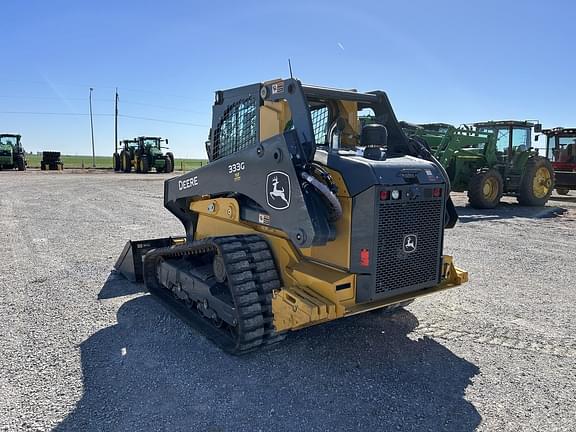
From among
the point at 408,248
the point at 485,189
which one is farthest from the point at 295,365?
the point at 485,189

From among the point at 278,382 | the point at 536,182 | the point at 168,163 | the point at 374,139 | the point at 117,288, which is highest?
the point at 168,163

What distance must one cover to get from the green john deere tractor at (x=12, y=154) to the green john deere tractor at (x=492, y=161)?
27.6 m

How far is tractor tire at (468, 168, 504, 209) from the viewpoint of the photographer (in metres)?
13.8

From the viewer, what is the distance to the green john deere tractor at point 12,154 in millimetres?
30953

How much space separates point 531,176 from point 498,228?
526 cm

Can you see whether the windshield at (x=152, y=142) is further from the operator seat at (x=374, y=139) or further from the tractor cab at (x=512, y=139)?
the operator seat at (x=374, y=139)

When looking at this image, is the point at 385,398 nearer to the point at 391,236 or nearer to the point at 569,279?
the point at 391,236

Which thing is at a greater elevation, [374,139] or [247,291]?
[374,139]

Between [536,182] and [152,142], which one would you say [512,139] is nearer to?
[536,182]

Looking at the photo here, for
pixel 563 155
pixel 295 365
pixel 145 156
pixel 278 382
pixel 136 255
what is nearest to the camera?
pixel 278 382

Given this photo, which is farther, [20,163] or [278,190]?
[20,163]

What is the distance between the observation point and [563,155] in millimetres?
18719

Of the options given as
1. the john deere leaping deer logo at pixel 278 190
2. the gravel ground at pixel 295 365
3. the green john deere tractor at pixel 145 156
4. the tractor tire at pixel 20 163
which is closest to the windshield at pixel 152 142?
the green john deere tractor at pixel 145 156

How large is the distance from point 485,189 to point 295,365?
470 inches
